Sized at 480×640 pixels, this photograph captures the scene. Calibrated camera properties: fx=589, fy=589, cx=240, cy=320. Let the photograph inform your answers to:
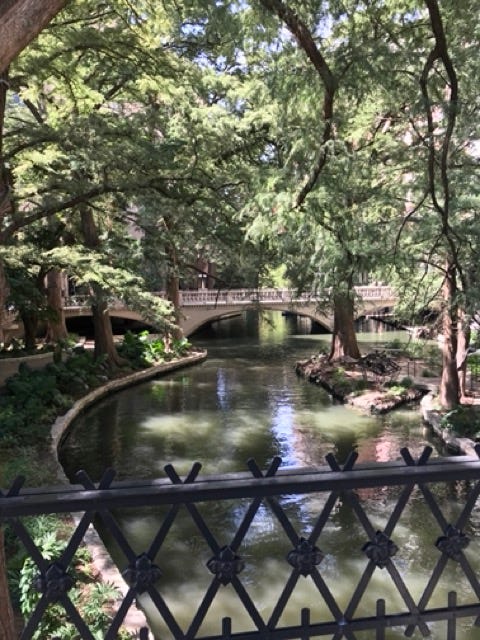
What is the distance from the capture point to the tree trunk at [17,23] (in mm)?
2227

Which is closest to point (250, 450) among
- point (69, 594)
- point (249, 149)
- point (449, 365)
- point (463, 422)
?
point (463, 422)

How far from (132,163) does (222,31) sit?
19.3ft

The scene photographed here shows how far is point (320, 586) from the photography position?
1797 mm

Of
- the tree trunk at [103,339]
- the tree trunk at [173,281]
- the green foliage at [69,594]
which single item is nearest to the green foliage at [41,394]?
the tree trunk at [103,339]

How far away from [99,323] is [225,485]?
18649mm

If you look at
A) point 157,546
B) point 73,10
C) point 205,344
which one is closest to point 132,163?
point 73,10

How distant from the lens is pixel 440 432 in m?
12.9

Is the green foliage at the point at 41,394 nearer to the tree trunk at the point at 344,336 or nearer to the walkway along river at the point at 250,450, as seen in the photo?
the walkway along river at the point at 250,450

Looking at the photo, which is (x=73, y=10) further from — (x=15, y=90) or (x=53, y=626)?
(x=53, y=626)

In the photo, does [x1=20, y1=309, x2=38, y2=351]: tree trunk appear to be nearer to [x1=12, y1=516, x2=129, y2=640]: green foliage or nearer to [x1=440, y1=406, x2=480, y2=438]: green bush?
[x1=440, y1=406, x2=480, y2=438]: green bush

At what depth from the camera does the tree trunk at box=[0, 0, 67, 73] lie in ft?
7.30

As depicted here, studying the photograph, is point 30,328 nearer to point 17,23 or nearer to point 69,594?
point 69,594

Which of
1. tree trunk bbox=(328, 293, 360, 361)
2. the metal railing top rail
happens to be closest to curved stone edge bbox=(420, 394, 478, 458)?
tree trunk bbox=(328, 293, 360, 361)

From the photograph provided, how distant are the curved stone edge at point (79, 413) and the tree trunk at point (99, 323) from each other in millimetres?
964
